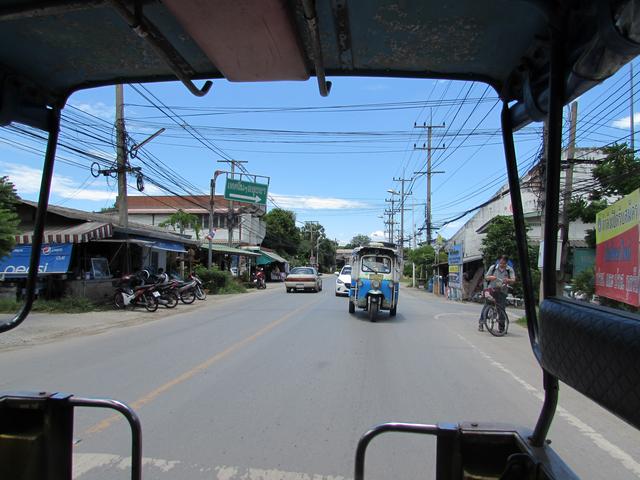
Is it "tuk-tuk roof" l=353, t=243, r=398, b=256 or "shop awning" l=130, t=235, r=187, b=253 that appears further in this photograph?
"shop awning" l=130, t=235, r=187, b=253

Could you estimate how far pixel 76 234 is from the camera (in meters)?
17.0

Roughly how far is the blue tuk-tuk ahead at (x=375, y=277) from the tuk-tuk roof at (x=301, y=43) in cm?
1287

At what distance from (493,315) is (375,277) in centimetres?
363

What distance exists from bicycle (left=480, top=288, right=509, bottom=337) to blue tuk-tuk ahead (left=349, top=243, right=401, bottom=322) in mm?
3115

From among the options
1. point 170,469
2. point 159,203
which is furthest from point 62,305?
point 159,203

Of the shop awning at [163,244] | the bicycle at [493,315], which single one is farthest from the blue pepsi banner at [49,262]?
the bicycle at [493,315]

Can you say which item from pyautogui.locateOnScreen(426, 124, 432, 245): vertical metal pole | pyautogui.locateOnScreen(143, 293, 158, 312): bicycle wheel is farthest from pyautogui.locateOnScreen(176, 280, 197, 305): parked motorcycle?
pyautogui.locateOnScreen(426, 124, 432, 245): vertical metal pole

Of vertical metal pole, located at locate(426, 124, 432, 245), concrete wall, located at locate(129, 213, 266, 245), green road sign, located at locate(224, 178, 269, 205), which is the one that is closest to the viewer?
green road sign, located at locate(224, 178, 269, 205)

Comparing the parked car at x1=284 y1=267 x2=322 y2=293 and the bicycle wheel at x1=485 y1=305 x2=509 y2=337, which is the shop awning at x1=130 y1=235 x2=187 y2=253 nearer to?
the parked car at x1=284 y1=267 x2=322 y2=293

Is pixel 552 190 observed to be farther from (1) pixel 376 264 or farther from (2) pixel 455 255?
(2) pixel 455 255

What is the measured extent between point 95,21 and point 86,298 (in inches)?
685

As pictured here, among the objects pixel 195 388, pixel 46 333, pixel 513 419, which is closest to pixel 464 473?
pixel 513 419

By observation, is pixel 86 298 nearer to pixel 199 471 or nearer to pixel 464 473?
pixel 199 471

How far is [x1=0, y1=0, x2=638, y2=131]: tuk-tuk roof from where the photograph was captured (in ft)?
6.63
